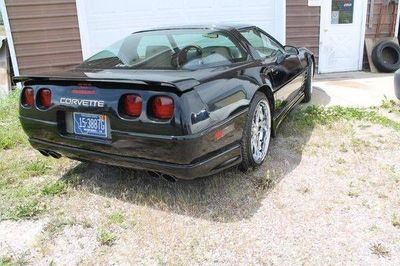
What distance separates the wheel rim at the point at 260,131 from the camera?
3.08m

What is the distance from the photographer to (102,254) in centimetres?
220

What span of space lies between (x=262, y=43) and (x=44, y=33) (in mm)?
4645

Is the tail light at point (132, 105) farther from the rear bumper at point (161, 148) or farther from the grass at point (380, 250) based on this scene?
the grass at point (380, 250)

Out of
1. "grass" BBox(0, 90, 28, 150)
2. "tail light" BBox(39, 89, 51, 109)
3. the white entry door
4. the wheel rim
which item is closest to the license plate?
"tail light" BBox(39, 89, 51, 109)

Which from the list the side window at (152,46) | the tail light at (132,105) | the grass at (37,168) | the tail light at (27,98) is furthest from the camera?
the grass at (37,168)

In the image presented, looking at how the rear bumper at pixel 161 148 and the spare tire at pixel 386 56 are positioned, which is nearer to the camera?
the rear bumper at pixel 161 148

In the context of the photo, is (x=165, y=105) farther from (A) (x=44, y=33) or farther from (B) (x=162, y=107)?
(A) (x=44, y=33)

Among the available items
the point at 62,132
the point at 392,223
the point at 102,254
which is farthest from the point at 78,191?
the point at 392,223

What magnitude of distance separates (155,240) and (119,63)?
156 cm

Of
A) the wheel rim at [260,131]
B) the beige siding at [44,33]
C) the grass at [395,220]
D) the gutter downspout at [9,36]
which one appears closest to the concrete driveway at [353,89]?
the wheel rim at [260,131]

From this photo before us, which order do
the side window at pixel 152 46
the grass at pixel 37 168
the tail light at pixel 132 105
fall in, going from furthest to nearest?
1. the grass at pixel 37 168
2. the side window at pixel 152 46
3. the tail light at pixel 132 105

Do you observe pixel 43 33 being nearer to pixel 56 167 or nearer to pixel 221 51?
pixel 56 167

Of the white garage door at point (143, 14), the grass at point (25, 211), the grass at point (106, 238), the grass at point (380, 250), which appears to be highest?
the white garage door at point (143, 14)

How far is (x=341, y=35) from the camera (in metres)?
7.80
